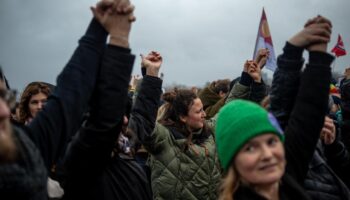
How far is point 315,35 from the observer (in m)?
2.36

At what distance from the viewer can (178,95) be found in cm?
492

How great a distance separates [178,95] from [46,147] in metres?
3.07

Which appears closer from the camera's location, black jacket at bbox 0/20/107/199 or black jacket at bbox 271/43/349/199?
black jacket at bbox 0/20/107/199

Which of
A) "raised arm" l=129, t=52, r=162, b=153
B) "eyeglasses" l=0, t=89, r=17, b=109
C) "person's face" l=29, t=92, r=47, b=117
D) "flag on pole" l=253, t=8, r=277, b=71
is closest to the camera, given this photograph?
"eyeglasses" l=0, t=89, r=17, b=109

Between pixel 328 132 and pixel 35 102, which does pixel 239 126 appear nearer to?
pixel 328 132

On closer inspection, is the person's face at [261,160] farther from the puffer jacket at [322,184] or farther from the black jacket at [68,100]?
the black jacket at [68,100]

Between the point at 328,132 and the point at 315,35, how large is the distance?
38.1 inches

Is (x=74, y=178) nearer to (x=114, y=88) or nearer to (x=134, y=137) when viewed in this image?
(x=114, y=88)

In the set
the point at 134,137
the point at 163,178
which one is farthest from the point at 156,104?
the point at 163,178

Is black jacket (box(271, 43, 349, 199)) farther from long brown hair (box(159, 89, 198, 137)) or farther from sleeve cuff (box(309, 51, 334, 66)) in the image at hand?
long brown hair (box(159, 89, 198, 137))

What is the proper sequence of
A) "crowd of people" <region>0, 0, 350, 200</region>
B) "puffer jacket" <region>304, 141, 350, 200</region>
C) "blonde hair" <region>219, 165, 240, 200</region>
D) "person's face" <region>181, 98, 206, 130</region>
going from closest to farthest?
"crowd of people" <region>0, 0, 350, 200</region> → "blonde hair" <region>219, 165, 240, 200</region> → "puffer jacket" <region>304, 141, 350, 200</region> → "person's face" <region>181, 98, 206, 130</region>

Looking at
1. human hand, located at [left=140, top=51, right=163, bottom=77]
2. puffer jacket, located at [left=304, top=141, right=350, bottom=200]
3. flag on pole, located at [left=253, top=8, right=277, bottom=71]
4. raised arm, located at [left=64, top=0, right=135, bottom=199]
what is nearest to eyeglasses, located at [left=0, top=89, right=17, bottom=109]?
raised arm, located at [left=64, top=0, right=135, bottom=199]

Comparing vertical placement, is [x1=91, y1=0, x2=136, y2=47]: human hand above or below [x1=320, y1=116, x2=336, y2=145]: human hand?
above

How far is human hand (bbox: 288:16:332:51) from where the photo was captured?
7.72 feet
